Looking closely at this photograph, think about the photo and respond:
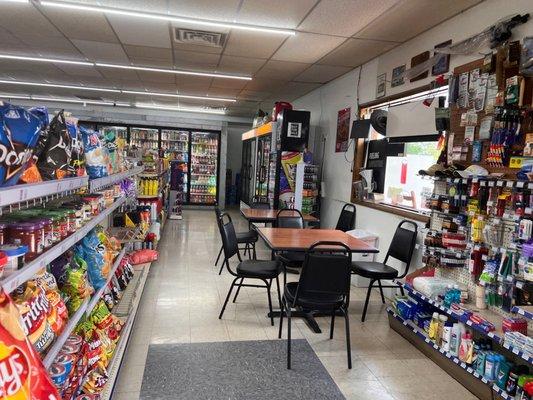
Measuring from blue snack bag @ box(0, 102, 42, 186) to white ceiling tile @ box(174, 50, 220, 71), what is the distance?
4.52 m

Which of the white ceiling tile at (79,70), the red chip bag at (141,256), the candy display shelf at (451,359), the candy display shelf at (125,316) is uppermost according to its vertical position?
the white ceiling tile at (79,70)

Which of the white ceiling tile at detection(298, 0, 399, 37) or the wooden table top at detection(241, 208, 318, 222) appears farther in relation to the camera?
the wooden table top at detection(241, 208, 318, 222)

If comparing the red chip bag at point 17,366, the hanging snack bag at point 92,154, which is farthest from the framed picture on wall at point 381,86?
the red chip bag at point 17,366

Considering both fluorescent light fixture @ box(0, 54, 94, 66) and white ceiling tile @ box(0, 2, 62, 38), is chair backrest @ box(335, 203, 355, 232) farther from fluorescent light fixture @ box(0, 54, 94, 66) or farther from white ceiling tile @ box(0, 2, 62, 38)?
fluorescent light fixture @ box(0, 54, 94, 66)

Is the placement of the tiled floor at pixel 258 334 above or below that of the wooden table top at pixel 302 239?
below

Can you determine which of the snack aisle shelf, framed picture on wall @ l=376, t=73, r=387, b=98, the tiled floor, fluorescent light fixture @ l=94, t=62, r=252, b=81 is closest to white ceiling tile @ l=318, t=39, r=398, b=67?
framed picture on wall @ l=376, t=73, r=387, b=98

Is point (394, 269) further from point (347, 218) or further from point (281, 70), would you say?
point (281, 70)

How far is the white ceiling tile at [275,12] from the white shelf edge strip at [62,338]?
306 cm

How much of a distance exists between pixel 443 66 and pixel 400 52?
0.97 m

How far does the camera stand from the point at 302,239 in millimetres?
3887

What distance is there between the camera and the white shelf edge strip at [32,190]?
116cm

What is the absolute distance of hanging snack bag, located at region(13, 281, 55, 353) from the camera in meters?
1.41

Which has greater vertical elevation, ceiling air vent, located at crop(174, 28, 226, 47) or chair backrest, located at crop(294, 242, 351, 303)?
ceiling air vent, located at crop(174, 28, 226, 47)

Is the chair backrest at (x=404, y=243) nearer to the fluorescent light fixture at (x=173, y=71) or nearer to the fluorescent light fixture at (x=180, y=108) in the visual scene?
the fluorescent light fixture at (x=173, y=71)
